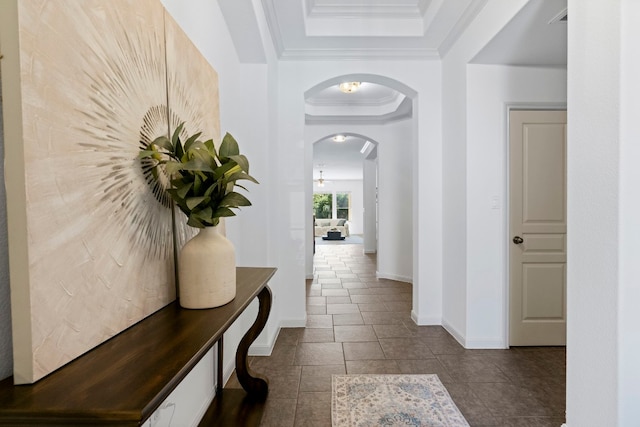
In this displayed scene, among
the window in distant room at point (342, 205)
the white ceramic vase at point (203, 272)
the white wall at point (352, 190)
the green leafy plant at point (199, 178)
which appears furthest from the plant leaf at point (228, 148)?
the window in distant room at point (342, 205)

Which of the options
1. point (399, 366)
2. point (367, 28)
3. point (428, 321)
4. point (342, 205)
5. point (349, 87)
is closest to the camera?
point (399, 366)

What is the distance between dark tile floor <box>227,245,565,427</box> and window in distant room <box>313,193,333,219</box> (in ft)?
38.1

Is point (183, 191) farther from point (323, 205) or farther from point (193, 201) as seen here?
point (323, 205)

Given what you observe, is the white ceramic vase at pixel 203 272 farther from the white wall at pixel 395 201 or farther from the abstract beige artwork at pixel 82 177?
the white wall at pixel 395 201

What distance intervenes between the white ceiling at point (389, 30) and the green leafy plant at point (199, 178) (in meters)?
1.40

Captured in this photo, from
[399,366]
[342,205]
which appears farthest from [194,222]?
[342,205]

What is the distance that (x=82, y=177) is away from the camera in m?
0.74

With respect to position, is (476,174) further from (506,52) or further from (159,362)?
(159,362)

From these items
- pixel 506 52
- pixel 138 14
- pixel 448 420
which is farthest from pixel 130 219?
pixel 506 52

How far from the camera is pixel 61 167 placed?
67 cm

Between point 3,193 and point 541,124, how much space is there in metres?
3.39

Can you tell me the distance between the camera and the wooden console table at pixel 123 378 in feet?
1.65

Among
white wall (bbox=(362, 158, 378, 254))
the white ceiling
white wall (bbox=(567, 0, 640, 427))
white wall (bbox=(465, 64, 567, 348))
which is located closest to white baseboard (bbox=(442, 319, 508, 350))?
white wall (bbox=(465, 64, 567, 348))

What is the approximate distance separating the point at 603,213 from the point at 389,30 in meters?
2.40
